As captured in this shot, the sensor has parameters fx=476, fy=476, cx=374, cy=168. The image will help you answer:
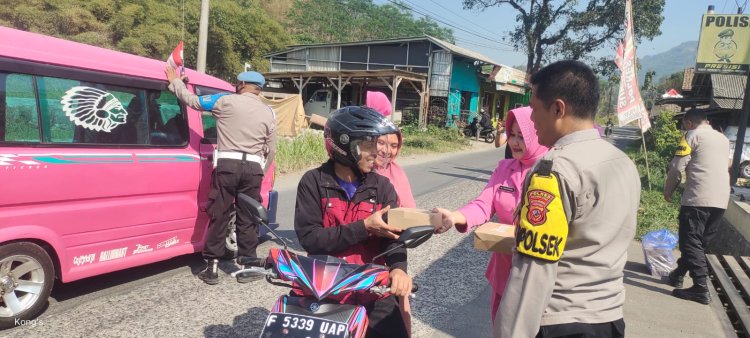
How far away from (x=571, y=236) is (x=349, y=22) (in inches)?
2251

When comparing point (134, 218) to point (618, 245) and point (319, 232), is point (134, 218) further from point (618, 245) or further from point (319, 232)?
point (618, 245)

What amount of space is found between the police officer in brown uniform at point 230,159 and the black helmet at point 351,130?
7.61 feet

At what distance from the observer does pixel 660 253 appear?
5.34m

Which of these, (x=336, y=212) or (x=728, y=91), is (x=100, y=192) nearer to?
(x=336, y=212)

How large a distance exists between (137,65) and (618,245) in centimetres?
385

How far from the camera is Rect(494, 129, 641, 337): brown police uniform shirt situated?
1.47 m

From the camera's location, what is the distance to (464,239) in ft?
21.3

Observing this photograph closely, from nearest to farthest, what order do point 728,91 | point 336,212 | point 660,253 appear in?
point 336,212 → point 660,253 → point 728,91

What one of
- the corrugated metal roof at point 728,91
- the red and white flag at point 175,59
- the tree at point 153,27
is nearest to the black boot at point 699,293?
the red and white flag at point 175,59

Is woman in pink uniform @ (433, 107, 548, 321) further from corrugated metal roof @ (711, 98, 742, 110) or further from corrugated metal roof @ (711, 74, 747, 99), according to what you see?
corrugated metal roof @ (711, 74, 747, 99)

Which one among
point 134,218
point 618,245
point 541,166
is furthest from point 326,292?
point 134,218

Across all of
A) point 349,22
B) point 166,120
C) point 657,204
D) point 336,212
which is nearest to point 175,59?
point 166,120

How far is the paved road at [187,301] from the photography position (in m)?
3.38

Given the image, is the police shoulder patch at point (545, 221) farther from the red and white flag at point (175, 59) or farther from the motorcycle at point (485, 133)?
the motorcycle at point (485, 133)
